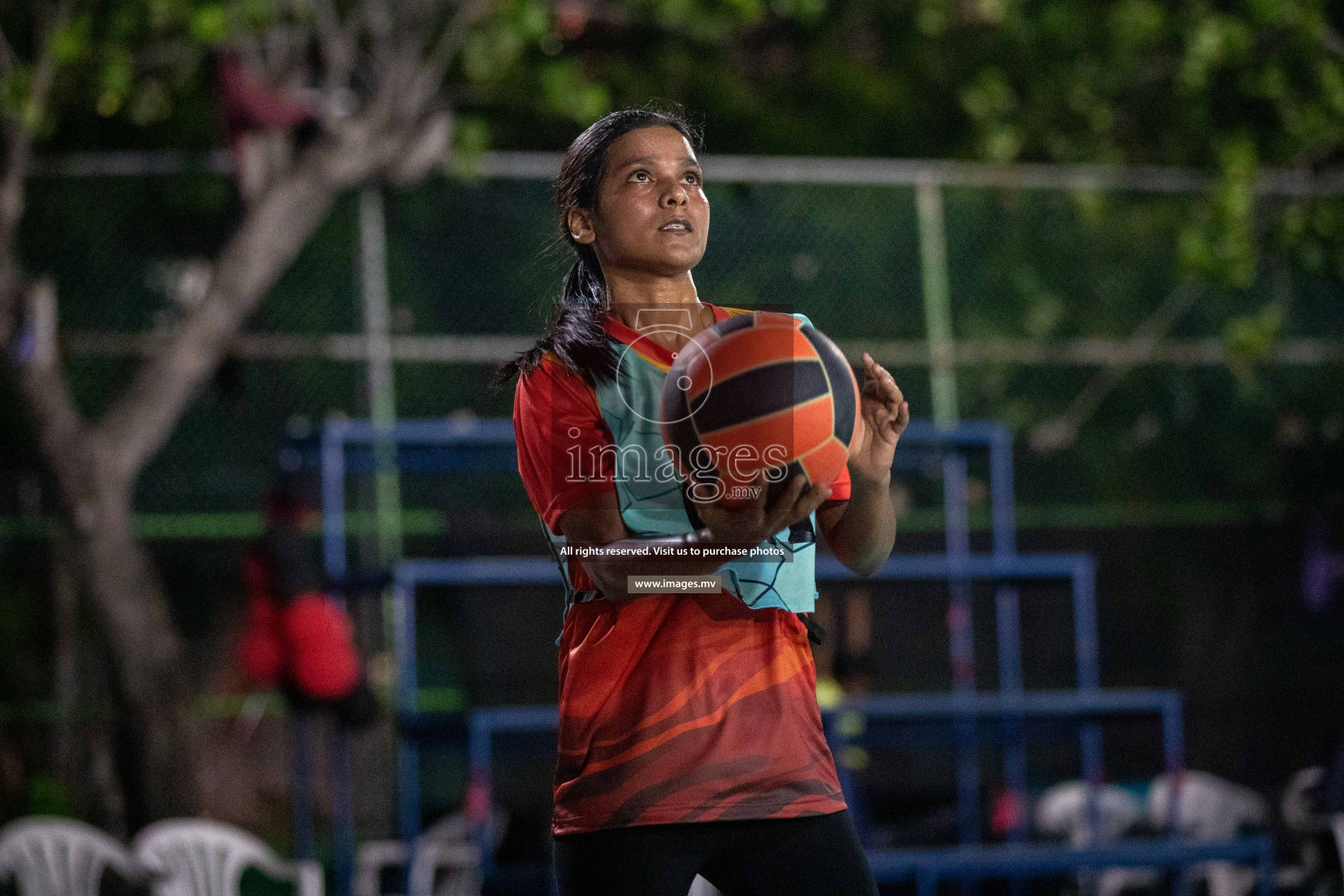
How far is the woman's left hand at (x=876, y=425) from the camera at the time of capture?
1.83 m

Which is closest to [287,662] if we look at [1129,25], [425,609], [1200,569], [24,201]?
[425,609]

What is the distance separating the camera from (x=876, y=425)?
6.08 ft

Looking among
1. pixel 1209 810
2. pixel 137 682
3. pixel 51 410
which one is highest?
pixel 51 410

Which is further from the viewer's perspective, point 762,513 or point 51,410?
point 51,410

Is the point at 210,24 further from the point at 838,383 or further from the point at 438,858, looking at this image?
the point at 838,383

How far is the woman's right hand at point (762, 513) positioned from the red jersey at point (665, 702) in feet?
0.58

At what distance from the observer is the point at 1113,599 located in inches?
259

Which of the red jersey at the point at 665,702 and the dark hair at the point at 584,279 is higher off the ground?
the dark hair at the point at 584,279

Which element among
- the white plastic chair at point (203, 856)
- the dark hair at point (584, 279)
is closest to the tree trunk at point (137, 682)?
the white plastic chair at point (203, 856)

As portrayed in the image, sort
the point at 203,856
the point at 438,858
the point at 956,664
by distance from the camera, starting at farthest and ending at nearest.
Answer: the point at 956,664 < the point at 438,858 < the point at 203,856

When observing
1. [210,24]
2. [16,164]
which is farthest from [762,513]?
[16,164]

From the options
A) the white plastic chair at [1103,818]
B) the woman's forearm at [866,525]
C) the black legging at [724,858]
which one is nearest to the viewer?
the black legging at [724,858]

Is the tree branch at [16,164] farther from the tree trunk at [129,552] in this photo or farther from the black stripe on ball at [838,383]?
the black stripe on ball at [838,383]

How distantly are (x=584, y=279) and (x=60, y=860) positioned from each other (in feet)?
11.6
